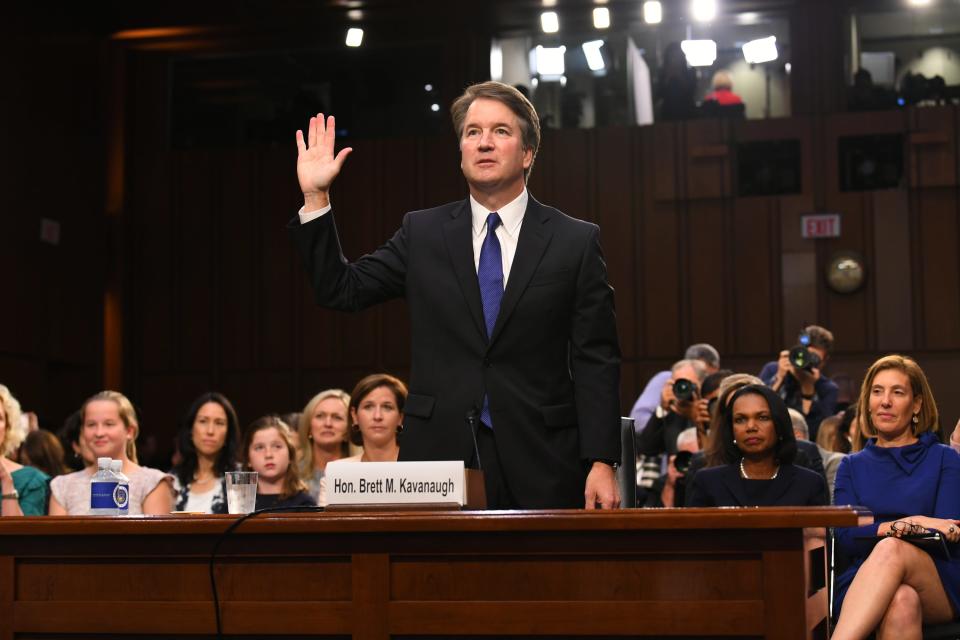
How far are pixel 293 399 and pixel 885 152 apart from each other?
4838 mm

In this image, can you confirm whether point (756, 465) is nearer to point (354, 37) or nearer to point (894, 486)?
point (894, 486)

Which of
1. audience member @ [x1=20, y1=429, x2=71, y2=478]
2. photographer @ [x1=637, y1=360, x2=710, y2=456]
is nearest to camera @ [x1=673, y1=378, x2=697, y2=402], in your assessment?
photographer @ [x1=637, y1=360, x2=710, y2=456]

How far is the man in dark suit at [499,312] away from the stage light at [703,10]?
732 centimetres

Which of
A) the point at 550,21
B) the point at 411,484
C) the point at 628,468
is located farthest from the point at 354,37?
the point at 411,484

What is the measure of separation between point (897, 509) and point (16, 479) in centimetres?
303

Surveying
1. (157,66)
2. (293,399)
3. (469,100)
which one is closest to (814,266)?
(293,399)

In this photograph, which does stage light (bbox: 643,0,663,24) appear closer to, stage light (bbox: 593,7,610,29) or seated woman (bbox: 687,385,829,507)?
stage light (bbox: 593,7,610,29)

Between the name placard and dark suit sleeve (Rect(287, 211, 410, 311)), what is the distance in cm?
49

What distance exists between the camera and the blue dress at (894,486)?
3602mm

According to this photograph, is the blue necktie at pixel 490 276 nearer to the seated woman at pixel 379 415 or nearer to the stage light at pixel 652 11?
the seated woman at pixel 379 415

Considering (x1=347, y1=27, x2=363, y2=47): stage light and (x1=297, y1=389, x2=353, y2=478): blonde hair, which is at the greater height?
(x1=347, y1=27, x2=363, y2=47): stage light

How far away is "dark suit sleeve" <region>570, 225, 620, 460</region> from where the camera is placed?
7.68 feet

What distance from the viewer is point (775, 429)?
4031mm

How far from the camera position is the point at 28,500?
4492mm
